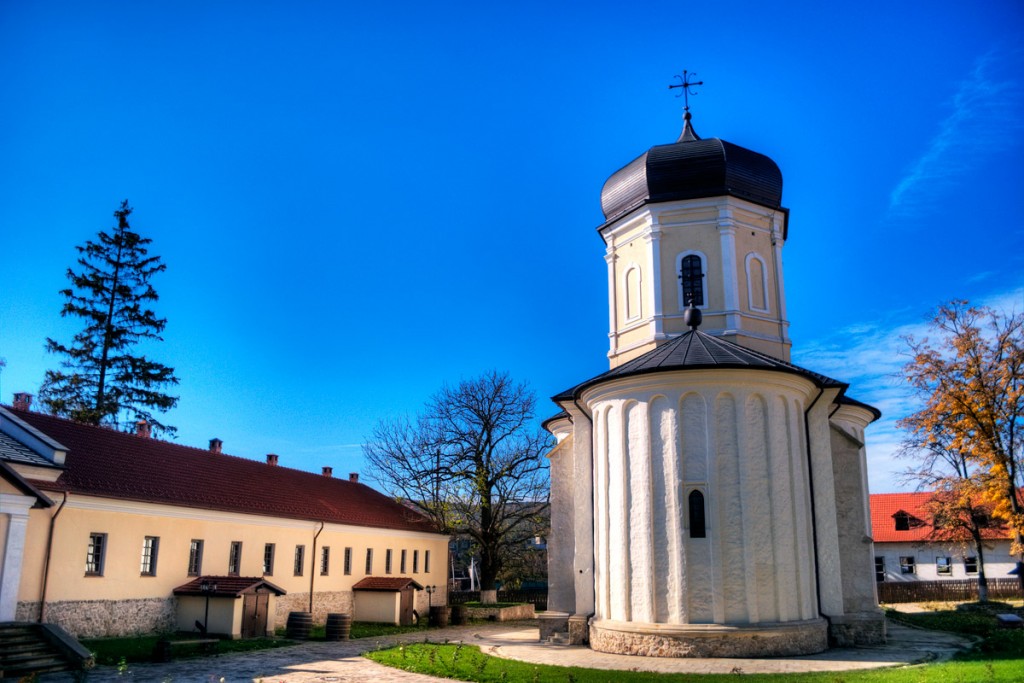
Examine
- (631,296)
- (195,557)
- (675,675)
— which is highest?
(631,296)

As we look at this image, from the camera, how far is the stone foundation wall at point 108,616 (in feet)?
59.2

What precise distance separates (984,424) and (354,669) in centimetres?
2452

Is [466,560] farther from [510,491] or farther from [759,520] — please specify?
[759,520]

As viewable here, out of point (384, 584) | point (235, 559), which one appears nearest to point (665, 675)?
point (235, 559)

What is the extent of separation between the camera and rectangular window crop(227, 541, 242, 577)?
24.0 metres

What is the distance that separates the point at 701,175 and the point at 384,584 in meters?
18.3

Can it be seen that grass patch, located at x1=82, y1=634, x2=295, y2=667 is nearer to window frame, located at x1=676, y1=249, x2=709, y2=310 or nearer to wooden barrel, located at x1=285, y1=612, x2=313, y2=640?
wooden barrel, located at x1=285, y1=612, x2=313, y2=640

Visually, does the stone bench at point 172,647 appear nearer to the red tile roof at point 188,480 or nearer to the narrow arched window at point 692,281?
the red tile roof at point 188,480

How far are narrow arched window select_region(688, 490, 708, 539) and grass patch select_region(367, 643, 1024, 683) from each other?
349 cm

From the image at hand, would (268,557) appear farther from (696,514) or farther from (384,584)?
(696,514)

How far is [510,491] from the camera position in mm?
35812

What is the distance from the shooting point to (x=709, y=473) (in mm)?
16953

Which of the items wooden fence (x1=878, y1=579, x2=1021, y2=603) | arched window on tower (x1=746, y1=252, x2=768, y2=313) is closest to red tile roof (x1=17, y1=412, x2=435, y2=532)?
arched window on tower (x1=746, y1=252, x2=768, y2=313)

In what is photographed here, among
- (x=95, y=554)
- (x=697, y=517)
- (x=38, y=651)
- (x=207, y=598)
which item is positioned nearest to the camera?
(x=38, y=651)
